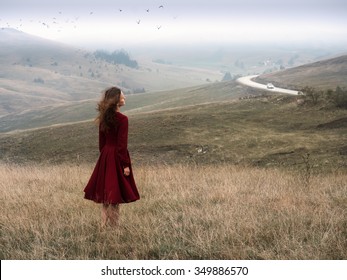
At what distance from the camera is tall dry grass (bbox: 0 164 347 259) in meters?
5.21

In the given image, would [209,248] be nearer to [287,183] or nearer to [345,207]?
[345,207]

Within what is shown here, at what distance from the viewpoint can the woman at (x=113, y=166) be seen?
20.9 feet

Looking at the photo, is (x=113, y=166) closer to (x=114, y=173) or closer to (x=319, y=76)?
(x=114, y=173)

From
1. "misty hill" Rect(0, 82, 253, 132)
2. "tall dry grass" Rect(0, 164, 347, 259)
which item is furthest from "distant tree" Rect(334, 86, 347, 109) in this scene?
"misty hill" Rect(0, 82, 253, 132)

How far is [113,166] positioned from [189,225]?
1.45 metres

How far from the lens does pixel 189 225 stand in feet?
20.1

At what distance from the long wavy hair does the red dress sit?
3.4 inches

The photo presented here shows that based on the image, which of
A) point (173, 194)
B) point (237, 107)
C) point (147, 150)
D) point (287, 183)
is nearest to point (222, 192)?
point (173, 194)

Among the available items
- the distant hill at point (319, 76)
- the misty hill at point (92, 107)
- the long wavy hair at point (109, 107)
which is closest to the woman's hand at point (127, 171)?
the long wavy hair at point (109, 107)

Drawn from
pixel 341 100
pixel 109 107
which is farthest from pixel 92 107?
pixel 109 107

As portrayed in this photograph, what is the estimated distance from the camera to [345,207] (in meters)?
7.13

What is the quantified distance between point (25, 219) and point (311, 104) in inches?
1244

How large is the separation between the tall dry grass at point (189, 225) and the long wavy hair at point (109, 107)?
1.51 m

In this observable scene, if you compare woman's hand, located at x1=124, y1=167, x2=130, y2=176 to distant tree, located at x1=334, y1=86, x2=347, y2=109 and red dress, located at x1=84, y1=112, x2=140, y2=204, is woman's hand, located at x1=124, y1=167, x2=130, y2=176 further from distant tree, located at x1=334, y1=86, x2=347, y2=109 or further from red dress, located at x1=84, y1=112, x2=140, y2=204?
distant tree, located at x1=334, y1=86, x2=347, y2=109
